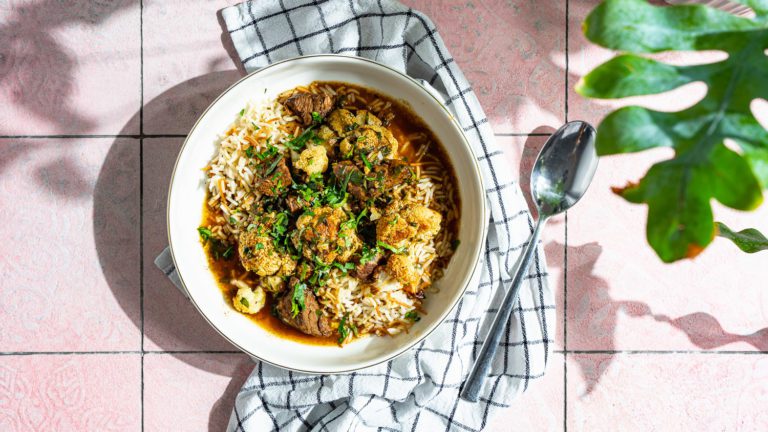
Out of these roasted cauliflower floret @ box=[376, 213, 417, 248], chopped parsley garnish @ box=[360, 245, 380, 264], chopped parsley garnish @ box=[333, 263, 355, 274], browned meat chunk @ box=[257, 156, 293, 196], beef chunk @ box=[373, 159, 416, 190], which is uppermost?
browned meat chunk @ box=[257, 156, 293, 196]

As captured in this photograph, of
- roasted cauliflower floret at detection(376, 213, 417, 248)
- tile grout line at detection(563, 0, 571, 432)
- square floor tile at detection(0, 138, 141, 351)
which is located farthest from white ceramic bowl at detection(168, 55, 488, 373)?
tile grout line at detection(563, 0, 571, 432)

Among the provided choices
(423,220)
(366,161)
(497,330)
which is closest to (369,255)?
(423,220)

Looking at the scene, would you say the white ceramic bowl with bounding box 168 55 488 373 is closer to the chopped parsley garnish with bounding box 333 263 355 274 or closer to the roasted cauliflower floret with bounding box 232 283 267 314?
the roasted cauliflower floret with bounding box 232 283 267 314

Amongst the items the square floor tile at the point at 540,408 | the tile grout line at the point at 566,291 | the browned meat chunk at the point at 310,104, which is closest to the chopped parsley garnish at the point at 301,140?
the browned meat chunk at the point at 310,104

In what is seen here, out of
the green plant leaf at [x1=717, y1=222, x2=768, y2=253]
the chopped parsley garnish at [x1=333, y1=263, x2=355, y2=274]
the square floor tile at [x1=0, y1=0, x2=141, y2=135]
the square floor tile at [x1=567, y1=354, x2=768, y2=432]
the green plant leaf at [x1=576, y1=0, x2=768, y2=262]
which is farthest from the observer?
the square floor tile at [x1=567, y1=354, x2=768, y2=432]

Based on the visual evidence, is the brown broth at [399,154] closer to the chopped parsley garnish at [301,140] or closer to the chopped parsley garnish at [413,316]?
the chopped parsley garnish at [301,140]

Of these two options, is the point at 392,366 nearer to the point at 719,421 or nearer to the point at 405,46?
the point at 405,46
